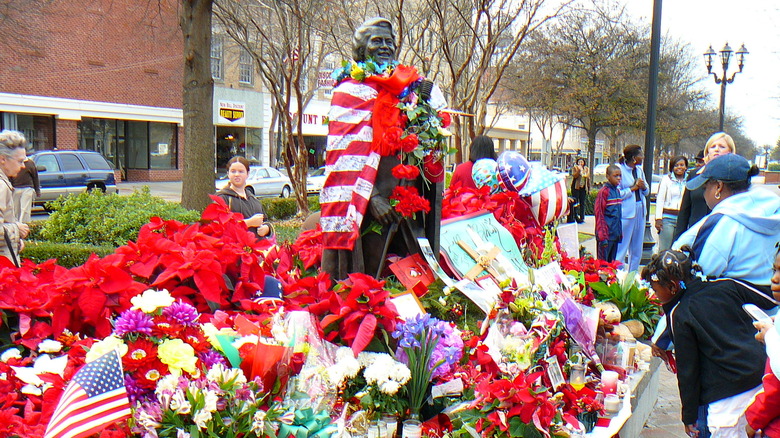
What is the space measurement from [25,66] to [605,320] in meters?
27.9

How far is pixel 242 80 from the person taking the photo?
36.1 m

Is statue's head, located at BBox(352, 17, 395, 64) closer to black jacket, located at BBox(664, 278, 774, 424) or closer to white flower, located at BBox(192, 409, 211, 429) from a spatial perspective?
black jacket, located at BBox(664, 278, 774, 424)

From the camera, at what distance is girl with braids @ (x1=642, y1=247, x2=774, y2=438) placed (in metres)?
3.25

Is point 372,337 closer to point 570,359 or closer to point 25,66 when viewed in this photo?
point 570,359

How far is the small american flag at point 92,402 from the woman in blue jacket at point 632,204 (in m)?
7.76

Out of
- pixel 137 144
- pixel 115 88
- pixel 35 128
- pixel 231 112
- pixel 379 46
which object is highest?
pixel 115 88

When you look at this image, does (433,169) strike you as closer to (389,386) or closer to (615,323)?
(389,386)

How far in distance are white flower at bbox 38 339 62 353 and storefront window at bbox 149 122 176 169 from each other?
31.8m

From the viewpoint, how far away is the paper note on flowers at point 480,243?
15.1ft

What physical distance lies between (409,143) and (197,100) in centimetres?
694

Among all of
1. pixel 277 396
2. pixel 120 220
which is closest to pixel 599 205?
pixel 120 220

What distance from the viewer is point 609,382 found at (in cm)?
397

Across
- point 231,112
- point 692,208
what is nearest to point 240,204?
point 692,208

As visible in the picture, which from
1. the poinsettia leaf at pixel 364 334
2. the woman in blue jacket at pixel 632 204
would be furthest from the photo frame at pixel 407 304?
the woman in blue jacket at pixel 632 204
